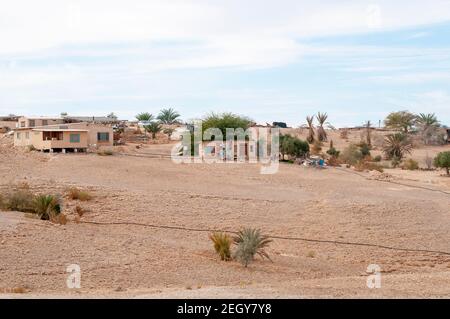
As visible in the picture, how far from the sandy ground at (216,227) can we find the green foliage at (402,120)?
42.4 m

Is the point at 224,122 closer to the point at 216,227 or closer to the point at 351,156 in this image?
the point at 351,156

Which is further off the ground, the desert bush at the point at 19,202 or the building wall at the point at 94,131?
the building wall at the point at 94,131

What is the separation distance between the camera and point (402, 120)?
81812 mm

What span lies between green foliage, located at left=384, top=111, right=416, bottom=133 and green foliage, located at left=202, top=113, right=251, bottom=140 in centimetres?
2740

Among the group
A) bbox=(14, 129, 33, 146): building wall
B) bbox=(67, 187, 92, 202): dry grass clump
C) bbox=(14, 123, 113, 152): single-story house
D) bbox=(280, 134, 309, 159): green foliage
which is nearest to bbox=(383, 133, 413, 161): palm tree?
bbox=(280, 134, 309, 159): green foliage

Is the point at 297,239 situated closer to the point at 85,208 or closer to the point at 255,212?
the point at 255,212

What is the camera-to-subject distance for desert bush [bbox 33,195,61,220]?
75.8 ft

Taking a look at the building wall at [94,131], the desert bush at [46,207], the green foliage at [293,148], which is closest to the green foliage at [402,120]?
the green foliage at [293,148]

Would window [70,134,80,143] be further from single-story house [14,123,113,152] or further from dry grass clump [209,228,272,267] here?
dry grass clump [209,228,272,267]

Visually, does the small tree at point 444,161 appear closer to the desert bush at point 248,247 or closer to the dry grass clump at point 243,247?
the dry grass clump at point 243,247

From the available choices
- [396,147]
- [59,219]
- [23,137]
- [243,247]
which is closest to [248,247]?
[243,247]

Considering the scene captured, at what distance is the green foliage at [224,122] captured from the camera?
58.4m

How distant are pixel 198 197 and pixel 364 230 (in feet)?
24.3

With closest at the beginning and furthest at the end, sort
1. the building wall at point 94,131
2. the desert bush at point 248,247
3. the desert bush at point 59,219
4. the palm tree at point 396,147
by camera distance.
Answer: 1. the desert bush at point 248,247
2. the desert bush at point 59,219
3. the building wall at point 94,131
4. the palm tree at point 396,147
